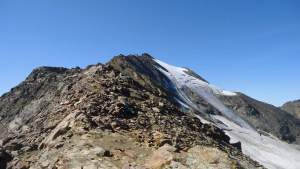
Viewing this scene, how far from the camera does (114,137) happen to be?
26.8m

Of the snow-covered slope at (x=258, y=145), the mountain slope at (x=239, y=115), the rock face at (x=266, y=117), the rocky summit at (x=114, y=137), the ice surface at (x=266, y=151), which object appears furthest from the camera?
the rock face at (x=266, y=117)

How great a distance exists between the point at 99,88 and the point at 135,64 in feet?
261

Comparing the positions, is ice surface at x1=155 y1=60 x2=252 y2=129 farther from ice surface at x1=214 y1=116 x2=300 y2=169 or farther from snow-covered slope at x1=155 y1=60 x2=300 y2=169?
ice surface at x1=214 y1=116 x2=300 y2=169

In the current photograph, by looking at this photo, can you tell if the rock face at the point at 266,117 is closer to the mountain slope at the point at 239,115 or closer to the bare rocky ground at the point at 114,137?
the mountain slope at the point at 239,115

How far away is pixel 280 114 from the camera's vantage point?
178875 mm

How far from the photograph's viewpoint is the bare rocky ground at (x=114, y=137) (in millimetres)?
24109

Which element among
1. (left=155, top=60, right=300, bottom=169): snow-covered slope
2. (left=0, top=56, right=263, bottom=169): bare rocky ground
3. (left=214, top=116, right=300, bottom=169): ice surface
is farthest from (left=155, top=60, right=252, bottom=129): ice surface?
(left=0, top=56, right=263, bottom=169): bare rocky ground

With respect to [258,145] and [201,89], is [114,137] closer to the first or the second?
[258,145]

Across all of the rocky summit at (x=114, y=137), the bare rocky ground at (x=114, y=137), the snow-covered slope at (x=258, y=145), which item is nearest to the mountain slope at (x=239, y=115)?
the snow-covered slope at (x=258, y=145)

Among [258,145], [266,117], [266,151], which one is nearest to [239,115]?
[266,117]

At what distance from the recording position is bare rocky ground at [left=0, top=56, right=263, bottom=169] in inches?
949

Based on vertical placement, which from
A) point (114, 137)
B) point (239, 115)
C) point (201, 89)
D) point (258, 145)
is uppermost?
point (201, 89)

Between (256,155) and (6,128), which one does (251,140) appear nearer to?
(256,155)

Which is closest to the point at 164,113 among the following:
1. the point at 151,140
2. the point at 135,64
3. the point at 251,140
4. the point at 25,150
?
the point at 151,140
